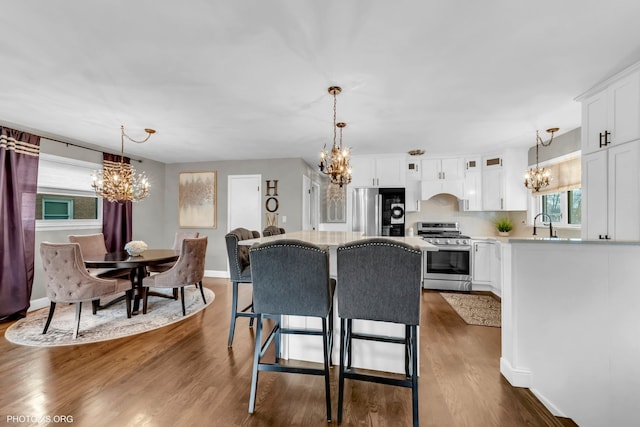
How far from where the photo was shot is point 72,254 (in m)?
2.74

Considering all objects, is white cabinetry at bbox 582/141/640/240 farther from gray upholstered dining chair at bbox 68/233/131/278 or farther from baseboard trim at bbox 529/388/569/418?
gray upholstered dining chair at bbox 68/233/131/278

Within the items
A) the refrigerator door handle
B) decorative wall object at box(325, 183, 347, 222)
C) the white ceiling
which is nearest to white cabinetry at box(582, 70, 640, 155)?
the white ceiling

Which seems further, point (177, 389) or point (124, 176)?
point (124, 176)

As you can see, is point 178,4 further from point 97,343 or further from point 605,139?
point 605,139

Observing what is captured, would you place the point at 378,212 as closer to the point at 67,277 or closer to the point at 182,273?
the point at 182,273

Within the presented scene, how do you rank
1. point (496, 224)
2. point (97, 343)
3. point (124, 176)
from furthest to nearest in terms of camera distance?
point (496, 224) → point (124, 176) → point (97, 343)

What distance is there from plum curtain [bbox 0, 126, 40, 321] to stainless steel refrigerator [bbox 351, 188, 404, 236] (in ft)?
15.1

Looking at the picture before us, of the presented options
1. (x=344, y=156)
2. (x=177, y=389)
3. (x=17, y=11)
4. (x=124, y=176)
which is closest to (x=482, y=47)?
(x=344, y=156)

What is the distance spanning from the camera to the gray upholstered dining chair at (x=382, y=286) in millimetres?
1568

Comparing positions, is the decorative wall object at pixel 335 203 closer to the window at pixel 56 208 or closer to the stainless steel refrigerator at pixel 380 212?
the stainless steel refrigerator at pixel 380 212

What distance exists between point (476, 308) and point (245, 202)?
13.9ft

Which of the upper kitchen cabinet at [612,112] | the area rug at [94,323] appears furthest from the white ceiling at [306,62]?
the area rug at [94,323]

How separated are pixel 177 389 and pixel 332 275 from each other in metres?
1.39

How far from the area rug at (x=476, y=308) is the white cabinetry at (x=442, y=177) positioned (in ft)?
5.75
